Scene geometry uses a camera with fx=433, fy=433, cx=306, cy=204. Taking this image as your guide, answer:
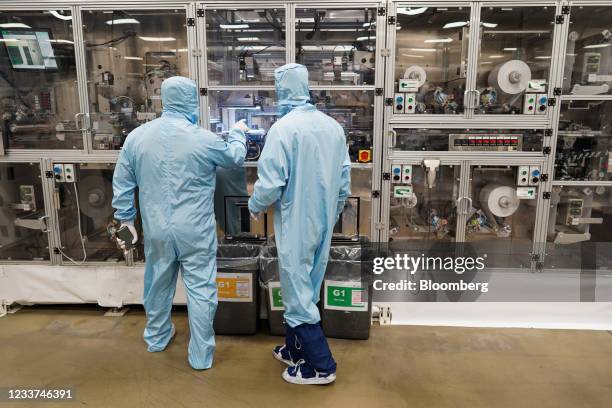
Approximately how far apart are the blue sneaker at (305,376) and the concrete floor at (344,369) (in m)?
0.04

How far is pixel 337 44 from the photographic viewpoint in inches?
114

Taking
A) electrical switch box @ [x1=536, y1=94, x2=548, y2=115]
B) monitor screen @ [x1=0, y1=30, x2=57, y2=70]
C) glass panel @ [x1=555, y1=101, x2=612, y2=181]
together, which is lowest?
glass panel @ [x1=555, y1=101, x2=612, y2=181]

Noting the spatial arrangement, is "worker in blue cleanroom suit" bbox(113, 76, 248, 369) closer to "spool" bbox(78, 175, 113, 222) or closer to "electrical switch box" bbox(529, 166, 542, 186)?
"spool" bbox(78, 175, 113, 222)

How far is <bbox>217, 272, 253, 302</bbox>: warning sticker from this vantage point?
8.65 feet

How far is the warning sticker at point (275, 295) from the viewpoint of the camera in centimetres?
264

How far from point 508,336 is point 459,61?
180 cm

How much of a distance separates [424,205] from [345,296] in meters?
0.93

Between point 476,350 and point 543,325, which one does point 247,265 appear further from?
point 543,325

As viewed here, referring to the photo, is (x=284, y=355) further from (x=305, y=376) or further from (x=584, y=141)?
(x=584, y=141)

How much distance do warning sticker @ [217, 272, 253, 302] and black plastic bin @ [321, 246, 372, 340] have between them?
453mm

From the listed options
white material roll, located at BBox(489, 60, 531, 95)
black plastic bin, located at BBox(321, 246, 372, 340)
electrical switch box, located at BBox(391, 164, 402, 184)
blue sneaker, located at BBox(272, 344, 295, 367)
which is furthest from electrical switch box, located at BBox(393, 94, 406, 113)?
blue sneaker, located at BBox(272, 344, 295, 367)

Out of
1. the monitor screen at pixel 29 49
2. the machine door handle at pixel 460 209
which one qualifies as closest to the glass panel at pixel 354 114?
the machine door handle at pixel 460 209

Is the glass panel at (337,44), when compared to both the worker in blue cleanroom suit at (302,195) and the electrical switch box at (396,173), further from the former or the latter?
the worker in blue cleanroom suit at (302,195)

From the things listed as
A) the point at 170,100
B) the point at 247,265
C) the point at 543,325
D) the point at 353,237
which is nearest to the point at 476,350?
the point at 543,325
